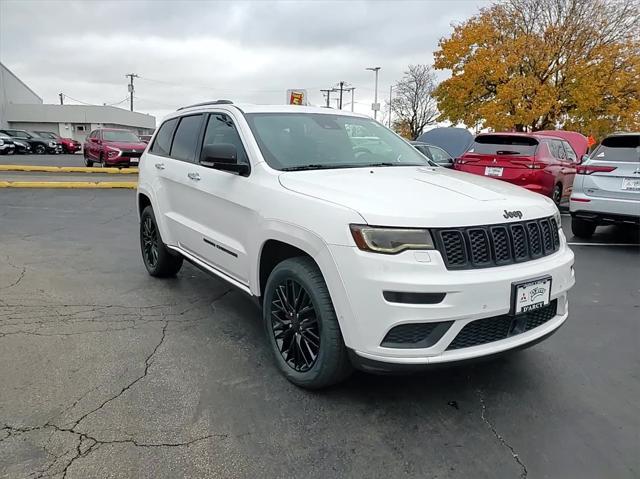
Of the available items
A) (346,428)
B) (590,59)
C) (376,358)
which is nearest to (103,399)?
(346,428)

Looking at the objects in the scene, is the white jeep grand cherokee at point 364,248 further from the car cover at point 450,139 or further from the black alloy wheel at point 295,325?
the car cover at point 450,139

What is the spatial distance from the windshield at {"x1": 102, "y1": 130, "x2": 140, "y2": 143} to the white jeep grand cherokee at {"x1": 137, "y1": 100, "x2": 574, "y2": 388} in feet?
53.7

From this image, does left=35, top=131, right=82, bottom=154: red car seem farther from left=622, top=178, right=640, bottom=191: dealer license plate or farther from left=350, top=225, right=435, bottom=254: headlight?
left=350, top=225, right=435, bottom=254: headlight

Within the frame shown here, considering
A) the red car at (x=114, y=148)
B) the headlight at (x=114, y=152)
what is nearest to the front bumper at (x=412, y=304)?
the red car at (x=114, y=148)

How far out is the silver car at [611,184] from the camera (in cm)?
689

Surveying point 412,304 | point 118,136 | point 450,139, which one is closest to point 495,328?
point 412,304

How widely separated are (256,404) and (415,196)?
1526mm

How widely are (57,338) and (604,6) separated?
27064 mm

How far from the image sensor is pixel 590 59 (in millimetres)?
22547

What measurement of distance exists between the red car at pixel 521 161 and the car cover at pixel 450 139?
426 inches

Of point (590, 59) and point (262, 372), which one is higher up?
point (590, 59)

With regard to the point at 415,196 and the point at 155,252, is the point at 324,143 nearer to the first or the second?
the point at 415,196

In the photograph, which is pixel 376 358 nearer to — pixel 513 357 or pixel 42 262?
pixel 513 357

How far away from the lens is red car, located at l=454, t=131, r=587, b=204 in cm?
923
